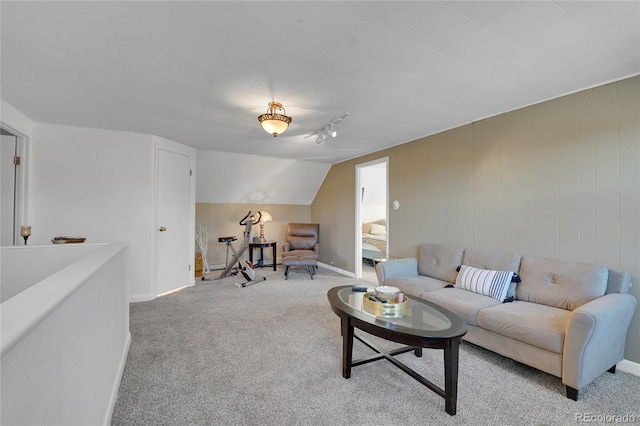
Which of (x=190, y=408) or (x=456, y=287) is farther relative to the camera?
(x=456, y=287)

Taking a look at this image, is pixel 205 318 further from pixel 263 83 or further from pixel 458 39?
pixel 458 39

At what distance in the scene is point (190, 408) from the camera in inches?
68.5

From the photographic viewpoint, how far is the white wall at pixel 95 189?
342 cm

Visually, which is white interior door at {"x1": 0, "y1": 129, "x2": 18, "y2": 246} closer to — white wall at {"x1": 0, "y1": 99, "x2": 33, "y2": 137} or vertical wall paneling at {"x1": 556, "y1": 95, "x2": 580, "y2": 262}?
white wall at {"x1": 0, "y1": 99, "x2": 33, "y2": 137}

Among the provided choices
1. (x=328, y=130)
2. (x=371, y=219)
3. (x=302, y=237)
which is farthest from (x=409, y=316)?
(x=371, y=219)

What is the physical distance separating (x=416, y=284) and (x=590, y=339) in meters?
1.47

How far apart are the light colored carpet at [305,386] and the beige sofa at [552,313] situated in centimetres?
17

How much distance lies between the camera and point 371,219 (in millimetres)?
7172

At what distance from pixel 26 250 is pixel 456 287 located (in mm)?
4012

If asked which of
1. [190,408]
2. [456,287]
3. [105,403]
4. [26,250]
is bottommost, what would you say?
[190,408]

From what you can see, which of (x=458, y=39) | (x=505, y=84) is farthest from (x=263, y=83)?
(x=505, y=84)

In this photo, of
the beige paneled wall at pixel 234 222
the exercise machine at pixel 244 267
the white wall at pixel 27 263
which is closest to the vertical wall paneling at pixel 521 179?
the exercise machine at pixel 244 267

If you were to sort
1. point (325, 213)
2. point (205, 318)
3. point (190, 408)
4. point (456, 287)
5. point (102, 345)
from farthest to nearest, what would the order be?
point (325, 213) < point (205, 318) < point (456, 287) < point (190, 408) < point (102, 345)

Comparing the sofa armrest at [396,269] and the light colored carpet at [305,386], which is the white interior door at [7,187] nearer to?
the light colored carpet at [305,386]
